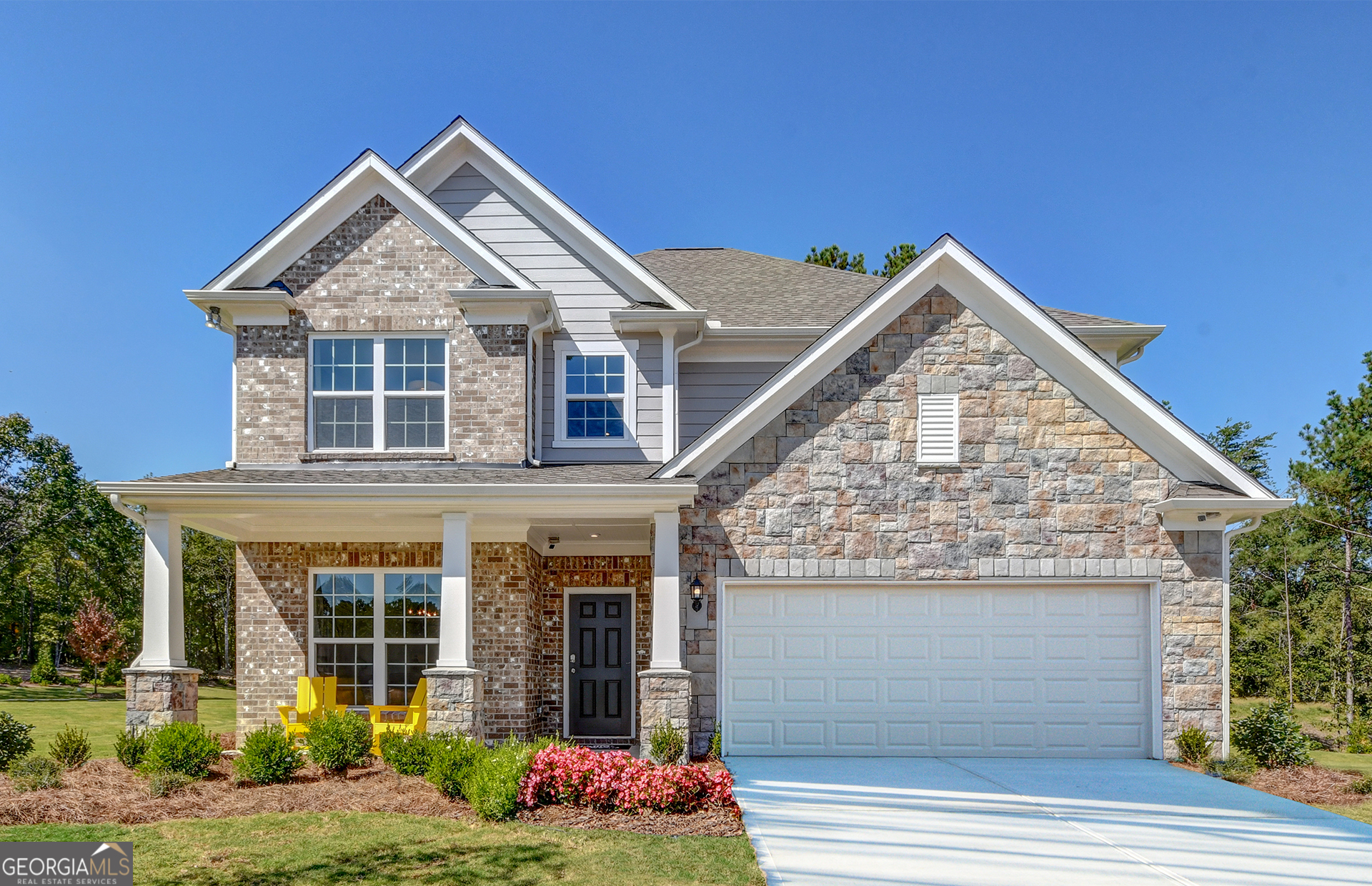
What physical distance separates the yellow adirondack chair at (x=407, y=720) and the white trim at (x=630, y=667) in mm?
2304

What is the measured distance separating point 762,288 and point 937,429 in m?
5.43

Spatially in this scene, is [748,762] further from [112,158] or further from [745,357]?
[112,158]

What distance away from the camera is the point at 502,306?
12.9 meters

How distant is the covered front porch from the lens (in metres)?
10.9

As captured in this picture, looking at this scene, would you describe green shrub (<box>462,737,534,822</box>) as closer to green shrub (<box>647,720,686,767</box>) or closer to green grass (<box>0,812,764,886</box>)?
green grass (<box>0,812,764,886</box>)

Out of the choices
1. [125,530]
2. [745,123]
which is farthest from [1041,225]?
[125,530]

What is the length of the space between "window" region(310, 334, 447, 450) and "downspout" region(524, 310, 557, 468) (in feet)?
3.49

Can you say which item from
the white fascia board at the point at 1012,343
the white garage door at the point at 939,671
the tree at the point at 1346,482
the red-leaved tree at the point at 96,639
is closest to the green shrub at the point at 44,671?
the red-leaved tree at the point at 96,639

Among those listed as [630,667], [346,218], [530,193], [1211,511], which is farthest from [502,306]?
[1211,511]

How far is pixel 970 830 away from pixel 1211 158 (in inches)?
668

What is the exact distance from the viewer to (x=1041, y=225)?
76.4ft

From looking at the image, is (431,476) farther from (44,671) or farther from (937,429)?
(44,671)

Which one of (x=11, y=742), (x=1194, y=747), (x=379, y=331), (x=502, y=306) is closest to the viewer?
(x=11, y=742)

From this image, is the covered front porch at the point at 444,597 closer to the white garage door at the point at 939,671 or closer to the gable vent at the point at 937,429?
the white garage door at the point at 939,671
